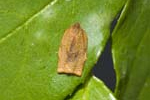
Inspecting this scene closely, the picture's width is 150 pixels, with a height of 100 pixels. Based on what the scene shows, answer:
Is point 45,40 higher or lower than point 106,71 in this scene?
higher

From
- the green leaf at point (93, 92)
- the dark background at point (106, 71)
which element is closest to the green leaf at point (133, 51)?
the green leaf at point (93, 92)

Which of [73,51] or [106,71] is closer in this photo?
[73,51]

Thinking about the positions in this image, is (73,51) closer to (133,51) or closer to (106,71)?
(133,51)

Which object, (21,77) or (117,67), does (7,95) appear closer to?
(21,77)

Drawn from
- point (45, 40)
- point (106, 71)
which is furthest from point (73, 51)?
point (106, 71)

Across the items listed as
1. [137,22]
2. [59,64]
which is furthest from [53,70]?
[137,22]

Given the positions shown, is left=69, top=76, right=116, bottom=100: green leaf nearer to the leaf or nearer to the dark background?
the leaf

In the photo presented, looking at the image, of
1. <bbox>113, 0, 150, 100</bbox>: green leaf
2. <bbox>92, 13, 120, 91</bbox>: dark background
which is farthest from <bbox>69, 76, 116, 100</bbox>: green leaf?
<bbox>92, 13, 120, 91</bbox>: dark background
